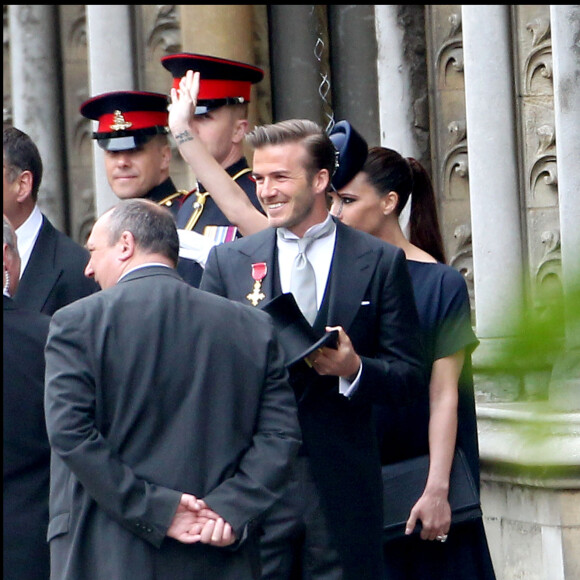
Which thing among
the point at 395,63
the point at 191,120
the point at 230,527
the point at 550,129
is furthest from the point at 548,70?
the point at 230,527

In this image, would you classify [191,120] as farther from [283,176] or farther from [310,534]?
[310,534]

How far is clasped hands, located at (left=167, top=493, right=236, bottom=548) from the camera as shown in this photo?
2.14 meters

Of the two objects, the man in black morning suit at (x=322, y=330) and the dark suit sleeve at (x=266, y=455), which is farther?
the man in black morning suit at (x=322, y=330)

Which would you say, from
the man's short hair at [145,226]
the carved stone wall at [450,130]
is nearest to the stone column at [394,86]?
the carved stone wall at [450,130]

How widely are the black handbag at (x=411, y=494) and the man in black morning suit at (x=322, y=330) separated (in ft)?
0.64

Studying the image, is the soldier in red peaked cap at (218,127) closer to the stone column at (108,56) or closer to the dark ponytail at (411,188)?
the dark ponytail at (411,188)

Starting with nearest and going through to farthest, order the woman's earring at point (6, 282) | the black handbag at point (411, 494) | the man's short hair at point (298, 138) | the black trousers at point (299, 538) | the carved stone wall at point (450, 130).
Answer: the black trousers at point (299, 538) < the woman's earring at point (6, 282) < the man's short hair at point (298, 138) < the black handbag at point (411, 494) < the carved stone wall at point (450, 130)

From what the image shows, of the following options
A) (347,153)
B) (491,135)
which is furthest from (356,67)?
(347,153)

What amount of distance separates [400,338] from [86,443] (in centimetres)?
78

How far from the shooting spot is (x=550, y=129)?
13.4 ft

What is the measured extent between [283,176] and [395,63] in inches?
90.0

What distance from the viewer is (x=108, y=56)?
5145mm

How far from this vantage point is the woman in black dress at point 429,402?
280 centimetres

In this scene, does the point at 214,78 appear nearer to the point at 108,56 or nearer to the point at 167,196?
the point at 167,196
